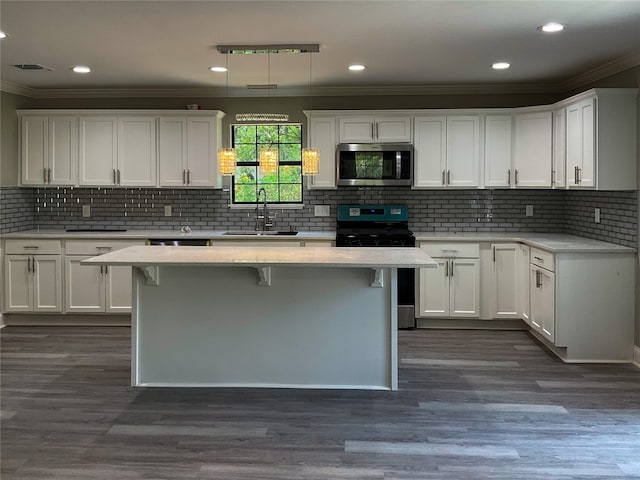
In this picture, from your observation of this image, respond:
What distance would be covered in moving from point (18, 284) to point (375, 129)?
3.88 metres

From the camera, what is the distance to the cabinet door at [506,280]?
590 cm

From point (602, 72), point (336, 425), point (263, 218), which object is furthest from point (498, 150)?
point (336, 425)

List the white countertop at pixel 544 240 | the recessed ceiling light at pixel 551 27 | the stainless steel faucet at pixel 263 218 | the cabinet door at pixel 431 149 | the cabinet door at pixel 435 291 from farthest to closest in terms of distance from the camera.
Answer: the stainless steel faucet at pixel 263 218 → the cabinet door at pixel 431 149 → the cabinet door at pixel 435 291 → the white countertop at pixel 544 240 → the recessed ceiling light at pixel 551 27

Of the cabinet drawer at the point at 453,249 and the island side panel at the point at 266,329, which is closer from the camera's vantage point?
the island side panel at the point at 266,329

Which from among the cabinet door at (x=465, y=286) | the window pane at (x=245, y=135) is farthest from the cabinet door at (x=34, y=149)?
the cabinet door at (x=465, y=286)

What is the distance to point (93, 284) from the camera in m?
6.12

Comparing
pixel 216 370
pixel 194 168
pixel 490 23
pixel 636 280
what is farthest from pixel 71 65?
pixel 636 280

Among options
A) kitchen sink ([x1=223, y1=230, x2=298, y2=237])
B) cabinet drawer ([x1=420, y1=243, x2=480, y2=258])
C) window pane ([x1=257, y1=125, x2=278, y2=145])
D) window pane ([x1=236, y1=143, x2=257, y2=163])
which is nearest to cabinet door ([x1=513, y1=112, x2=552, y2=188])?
cabinet drawer ([x1=420, y1=243, x2=480, y2=258])

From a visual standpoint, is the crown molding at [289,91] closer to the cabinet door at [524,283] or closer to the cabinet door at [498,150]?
the cabinet door at [498,150]

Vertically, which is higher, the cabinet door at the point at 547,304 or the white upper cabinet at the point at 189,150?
the white upper cabinet at the point at 189,150

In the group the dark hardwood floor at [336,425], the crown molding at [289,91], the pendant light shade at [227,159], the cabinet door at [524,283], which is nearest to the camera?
the dark hardwood floor at [336,425]

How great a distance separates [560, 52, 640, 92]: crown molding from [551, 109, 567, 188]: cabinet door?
400 millimetres

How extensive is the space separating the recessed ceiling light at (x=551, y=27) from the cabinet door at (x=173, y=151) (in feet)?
12.0

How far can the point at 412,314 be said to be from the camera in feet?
19.6
